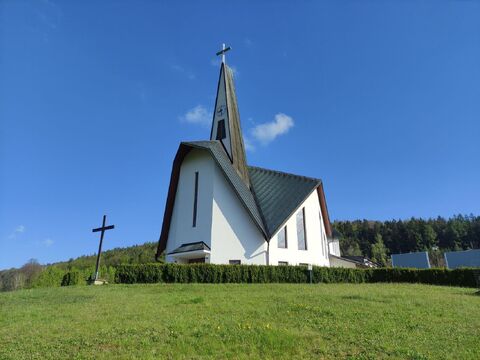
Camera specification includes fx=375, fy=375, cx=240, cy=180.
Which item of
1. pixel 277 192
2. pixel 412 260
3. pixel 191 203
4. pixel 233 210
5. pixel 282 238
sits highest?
pixel 277 192

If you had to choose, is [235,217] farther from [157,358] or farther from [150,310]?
[157,358]

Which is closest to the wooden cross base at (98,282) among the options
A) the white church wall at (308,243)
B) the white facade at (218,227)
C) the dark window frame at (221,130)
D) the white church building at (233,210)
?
the white church building at (233,210)

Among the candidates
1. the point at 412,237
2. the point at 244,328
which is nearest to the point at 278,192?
the point at 244,328

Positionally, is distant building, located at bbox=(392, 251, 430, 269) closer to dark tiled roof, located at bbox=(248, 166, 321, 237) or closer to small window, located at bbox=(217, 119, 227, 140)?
dark tiled roof, located at bbox=(248, 166, 321, 237)

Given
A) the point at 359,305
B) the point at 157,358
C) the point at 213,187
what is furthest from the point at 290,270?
the point at 157,358

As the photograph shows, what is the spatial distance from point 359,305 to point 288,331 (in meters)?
3.52

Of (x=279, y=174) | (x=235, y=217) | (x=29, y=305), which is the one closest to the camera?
(x=29, y=305)

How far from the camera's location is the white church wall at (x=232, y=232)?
73.8 feet

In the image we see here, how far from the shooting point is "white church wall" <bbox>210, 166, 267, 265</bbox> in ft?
73.8

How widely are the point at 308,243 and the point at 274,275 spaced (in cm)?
787

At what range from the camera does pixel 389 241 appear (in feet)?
274

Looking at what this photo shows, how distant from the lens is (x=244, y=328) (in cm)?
707

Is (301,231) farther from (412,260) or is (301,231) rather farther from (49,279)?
(412,260)

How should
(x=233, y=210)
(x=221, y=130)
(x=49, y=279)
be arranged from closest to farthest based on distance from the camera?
(x=49, y=279) < (x=233, y=210) < (x=221, y=130)
